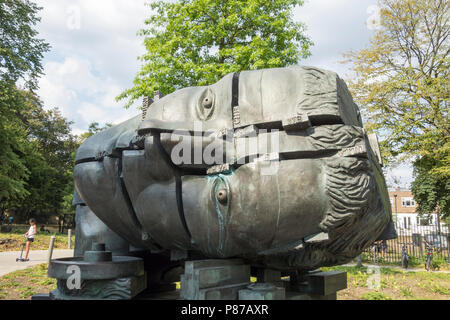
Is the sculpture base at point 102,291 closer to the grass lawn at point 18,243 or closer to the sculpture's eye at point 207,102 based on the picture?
the sculpture's eye at point 207,102

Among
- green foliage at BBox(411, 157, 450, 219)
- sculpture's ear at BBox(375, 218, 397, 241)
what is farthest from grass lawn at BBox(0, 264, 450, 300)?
green foliage at BBox(411, 157, 450, 219)

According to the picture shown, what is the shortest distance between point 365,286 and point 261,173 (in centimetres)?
674

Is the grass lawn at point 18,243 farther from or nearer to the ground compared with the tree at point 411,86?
nearer to the ground

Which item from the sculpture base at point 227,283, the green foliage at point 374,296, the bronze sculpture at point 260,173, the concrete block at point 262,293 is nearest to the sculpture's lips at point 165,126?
the bronze sculpture at point 260,173

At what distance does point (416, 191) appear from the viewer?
17891 mm

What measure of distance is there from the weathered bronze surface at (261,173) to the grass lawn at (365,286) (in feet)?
15.4

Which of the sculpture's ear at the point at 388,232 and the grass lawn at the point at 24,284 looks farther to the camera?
the grass lawn at the point at 24,284

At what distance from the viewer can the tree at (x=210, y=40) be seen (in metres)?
11.1

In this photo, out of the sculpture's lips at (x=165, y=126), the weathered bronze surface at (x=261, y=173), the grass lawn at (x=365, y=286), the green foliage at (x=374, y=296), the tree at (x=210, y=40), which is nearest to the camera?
the weathered bronze surface at (x=261, y=173)

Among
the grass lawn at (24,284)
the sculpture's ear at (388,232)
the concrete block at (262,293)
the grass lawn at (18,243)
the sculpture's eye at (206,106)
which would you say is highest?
the sculpture's eye at (206,106)

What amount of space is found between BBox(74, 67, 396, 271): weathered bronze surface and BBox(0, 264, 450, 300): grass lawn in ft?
15.4

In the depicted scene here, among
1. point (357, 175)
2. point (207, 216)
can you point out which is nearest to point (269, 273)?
point (207, 216)

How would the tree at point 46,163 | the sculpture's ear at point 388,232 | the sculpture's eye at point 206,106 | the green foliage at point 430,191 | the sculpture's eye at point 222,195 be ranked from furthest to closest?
1. the tree at point 46,163
2. the green foliage at point 430,191
3. the sculpture's ear at point 388,232
4. the sculpture's eye at point 206,106
5. the sculpture's eye at point 222,195
